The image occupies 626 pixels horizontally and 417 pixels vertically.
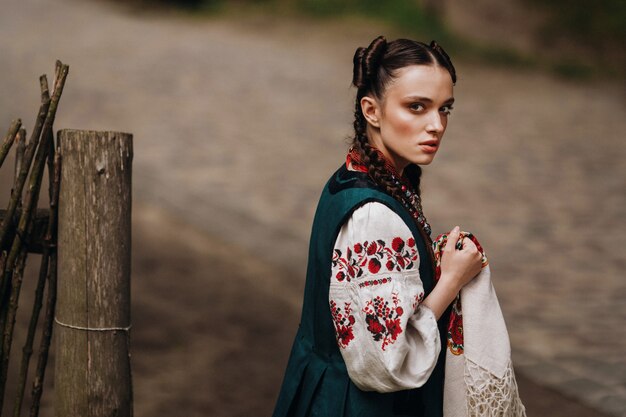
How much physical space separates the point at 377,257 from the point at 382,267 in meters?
0.02

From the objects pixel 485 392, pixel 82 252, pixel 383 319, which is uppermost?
pixel 82 252

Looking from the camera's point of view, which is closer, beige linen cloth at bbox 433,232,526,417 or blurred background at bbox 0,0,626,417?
beige linen cloth at bbox 433,232,526,417

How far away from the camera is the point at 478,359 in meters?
1.92

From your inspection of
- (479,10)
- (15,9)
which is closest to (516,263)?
(479,10)

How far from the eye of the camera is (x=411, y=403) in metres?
1.96

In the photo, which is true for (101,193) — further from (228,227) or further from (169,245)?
(228,227)

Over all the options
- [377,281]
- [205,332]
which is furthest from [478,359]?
[205,332]

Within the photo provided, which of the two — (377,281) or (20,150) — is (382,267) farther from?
(20,150)

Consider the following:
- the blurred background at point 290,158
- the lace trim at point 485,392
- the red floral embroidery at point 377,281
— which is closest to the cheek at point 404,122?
the blurred background at point 290,158

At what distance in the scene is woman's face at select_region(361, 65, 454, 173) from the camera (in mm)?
1871

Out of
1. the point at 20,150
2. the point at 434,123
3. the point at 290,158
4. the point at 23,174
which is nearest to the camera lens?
the point at 434,123

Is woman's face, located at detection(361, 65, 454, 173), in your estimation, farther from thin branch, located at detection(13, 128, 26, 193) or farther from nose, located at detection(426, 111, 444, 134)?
thin branch, located at detection(13, 128, 26, 193)

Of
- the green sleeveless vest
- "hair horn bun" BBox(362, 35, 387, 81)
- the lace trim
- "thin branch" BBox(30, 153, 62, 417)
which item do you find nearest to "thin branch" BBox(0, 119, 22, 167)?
"thin branch" BBox(30, 153, 62, 417)

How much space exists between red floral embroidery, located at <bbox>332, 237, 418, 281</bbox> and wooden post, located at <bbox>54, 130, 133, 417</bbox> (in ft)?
2.48
